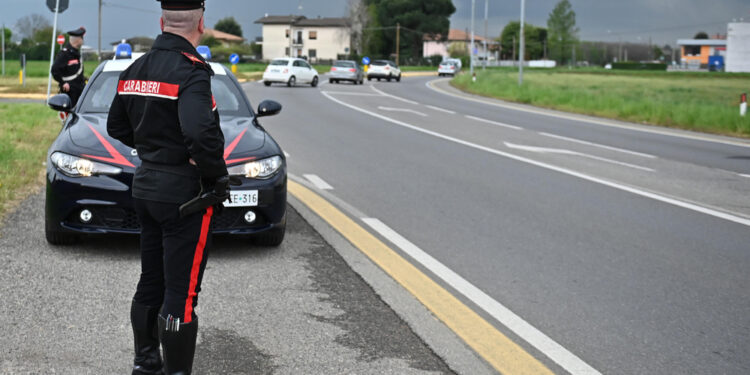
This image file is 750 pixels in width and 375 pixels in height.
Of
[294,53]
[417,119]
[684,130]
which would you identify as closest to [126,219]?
[417,119]

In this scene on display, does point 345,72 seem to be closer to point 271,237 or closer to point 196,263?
point 271,237

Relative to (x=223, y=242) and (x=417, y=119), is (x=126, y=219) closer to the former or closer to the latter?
(x=223, y=242)

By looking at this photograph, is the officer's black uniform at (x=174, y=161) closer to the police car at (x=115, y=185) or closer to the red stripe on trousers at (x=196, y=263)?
the red stripe on trousers at (x=196, y=263)

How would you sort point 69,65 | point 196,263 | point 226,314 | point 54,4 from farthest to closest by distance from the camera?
point 54,4, point 69,65, point 226,314, point 196,263

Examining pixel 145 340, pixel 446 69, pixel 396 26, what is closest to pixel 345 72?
pixel 446 69

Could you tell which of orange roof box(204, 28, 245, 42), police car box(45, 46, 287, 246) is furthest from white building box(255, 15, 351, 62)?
police car box(45, 46, 287, 246)

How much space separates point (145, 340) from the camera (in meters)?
3.82

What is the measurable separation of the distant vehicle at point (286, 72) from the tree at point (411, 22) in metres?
90.4

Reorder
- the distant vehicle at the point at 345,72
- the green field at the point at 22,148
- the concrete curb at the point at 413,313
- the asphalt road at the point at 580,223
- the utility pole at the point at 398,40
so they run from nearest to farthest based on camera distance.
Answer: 1. the concrete curb at the point at 413,313
2. the asphalt road at the point at 580,223
3. the green field at the point at 22,148
4. the distant vehicle at the point at 345,72
5. the utility pole at the point at 398,40

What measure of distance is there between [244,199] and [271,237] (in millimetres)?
414

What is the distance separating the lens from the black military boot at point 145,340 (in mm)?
3799

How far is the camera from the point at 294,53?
514ft

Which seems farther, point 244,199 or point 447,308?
point 244,199

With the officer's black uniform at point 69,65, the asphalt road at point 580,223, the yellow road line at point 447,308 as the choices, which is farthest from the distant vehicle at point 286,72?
the yellow road line at point 447,308
